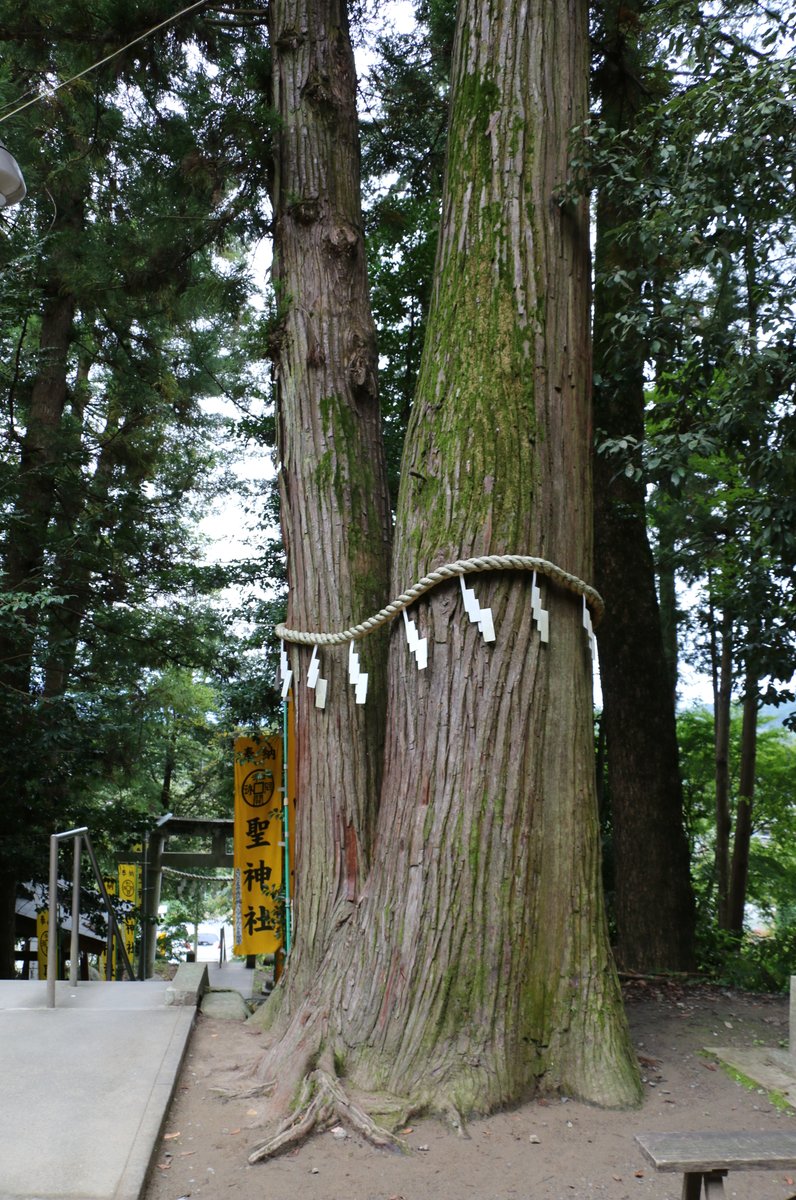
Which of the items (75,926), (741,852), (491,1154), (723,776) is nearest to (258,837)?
(75,926)

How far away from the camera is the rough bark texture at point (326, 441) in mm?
4629

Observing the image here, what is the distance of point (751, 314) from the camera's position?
16.4 feet

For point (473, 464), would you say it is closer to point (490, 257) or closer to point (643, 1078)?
point (490, 257)

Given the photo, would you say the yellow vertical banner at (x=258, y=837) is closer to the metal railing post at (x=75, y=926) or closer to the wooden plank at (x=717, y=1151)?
the metal railing post at (x=75, y=926)

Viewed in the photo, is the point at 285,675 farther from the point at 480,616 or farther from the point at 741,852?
the point at 741,852

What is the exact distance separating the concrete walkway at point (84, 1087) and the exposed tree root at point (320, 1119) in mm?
405

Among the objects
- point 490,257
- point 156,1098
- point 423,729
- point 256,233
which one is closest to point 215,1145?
point 156,1098

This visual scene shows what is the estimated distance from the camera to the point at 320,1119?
342 centimetres

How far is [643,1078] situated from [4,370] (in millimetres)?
10406

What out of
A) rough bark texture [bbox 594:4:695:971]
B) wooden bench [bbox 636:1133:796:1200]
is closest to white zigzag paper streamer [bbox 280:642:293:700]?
rough bark texture [bbox 594:4:695:971]

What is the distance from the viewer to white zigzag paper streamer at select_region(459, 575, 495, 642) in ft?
13.0

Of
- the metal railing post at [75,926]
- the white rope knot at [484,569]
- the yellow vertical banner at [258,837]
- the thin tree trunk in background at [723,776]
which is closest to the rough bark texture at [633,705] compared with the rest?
the yellow vertical banner at [258,837]

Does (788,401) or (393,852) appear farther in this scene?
(788,401)

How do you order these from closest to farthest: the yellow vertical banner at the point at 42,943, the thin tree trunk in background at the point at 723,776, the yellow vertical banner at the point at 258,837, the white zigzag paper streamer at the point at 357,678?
the white zigzag paper streamer at the point at 357,678 → the yellow vertical banner at the point at 258,837 → the thin tree trunk in background at the point at 723,776 → the yellow vertical banner at the point at 42,943
